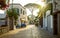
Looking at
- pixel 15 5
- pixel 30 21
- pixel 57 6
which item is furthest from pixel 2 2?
pixel 30 21

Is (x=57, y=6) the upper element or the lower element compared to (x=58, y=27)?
upper

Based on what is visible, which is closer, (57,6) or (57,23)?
(57,6)

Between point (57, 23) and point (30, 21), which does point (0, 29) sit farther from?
point (30, 21)

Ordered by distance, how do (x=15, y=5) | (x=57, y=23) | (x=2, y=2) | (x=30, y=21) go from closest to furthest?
(x=2, y=2)
(x=57, y=23)
(x=15, y=5)
(x=30, y=21)

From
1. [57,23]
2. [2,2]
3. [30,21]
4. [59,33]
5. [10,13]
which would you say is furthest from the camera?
[30,21]

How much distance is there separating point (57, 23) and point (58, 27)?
2.56 feet

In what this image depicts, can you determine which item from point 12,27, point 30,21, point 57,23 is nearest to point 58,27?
point 57,23

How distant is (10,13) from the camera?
130ft

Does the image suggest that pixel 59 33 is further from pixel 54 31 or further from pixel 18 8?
pixel 18 8

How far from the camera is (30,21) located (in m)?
119

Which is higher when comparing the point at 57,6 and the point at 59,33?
the point at 57,6

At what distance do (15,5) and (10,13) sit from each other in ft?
94.4

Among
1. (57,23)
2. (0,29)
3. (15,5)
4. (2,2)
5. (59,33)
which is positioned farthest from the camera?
(15,5)

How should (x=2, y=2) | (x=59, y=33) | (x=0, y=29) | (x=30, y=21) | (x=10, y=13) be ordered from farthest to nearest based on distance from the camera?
(x=30, y=21), (x=10, y=13), (x=0, y=29), (x=59, y=33), (x=2, y=2)
